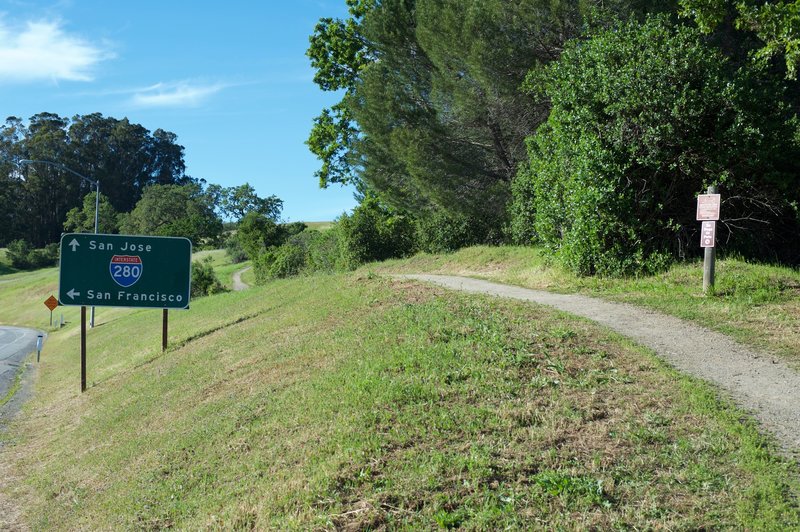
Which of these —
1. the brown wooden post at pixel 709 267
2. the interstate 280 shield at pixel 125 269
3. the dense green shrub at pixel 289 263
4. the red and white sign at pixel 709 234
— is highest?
the red and white sign at pixel 709 234

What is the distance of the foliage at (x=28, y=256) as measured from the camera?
94.6 meters

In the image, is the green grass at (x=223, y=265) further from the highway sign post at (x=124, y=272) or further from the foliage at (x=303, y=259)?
the highway sign post at (x=124, y=272)

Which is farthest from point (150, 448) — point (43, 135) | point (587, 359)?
point (43, 135)

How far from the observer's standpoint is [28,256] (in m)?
94.8

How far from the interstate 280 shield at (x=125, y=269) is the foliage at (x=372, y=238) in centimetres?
1640

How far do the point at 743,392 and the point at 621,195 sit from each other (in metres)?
7.28

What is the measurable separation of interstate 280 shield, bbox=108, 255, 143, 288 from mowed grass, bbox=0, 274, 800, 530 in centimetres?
439

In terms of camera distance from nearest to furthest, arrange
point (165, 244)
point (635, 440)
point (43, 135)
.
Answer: point (635, 440) → point (165, 244) → point (43, 135)

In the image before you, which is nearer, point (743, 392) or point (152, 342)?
point (743, 392)

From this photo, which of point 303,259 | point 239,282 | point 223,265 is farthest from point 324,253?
point 223,265

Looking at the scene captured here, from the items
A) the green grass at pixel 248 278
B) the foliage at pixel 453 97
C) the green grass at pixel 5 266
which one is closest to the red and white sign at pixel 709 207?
the foliage at pixel 453 97

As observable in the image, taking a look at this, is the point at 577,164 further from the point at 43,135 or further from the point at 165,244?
the point at 43,135

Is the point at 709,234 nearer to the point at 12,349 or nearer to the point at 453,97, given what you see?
the point at 453,97

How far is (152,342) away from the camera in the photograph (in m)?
20.7
